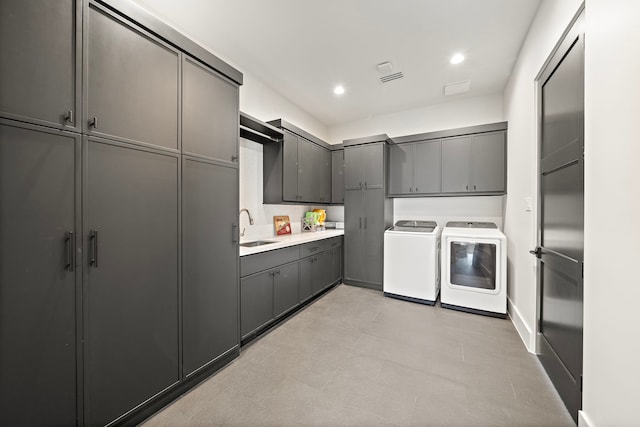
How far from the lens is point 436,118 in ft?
13.7

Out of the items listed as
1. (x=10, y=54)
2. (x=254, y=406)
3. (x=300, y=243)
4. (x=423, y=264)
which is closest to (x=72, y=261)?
(x=10, y=54)

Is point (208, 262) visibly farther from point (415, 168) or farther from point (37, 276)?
point (415, 168)

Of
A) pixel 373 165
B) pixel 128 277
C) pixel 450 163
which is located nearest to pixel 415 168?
pixel 450 163

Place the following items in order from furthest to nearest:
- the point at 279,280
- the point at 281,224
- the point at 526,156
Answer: the point at 281,224 < the point at 279,280 < the point at 526,156

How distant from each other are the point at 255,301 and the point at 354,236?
2.10 metres

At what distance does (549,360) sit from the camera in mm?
1868

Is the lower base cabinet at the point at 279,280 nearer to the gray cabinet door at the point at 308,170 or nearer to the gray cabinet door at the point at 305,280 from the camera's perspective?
the gray cabinet door at the point at 305,280

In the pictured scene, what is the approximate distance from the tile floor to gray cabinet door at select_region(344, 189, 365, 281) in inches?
50.1

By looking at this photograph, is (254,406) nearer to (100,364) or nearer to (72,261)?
(100,364)

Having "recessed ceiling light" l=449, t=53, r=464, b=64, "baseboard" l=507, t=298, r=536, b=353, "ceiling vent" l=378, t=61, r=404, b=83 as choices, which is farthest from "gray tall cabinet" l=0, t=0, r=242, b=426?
"baseboard" l=507, t=298, r=536, b=353

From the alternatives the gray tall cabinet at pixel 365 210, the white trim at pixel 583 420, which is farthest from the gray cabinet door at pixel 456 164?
the white trim at pixel 583 420

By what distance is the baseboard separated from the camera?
2194mm

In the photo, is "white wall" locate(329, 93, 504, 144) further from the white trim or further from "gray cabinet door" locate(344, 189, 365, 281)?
the white trim

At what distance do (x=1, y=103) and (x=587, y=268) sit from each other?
114 inches
